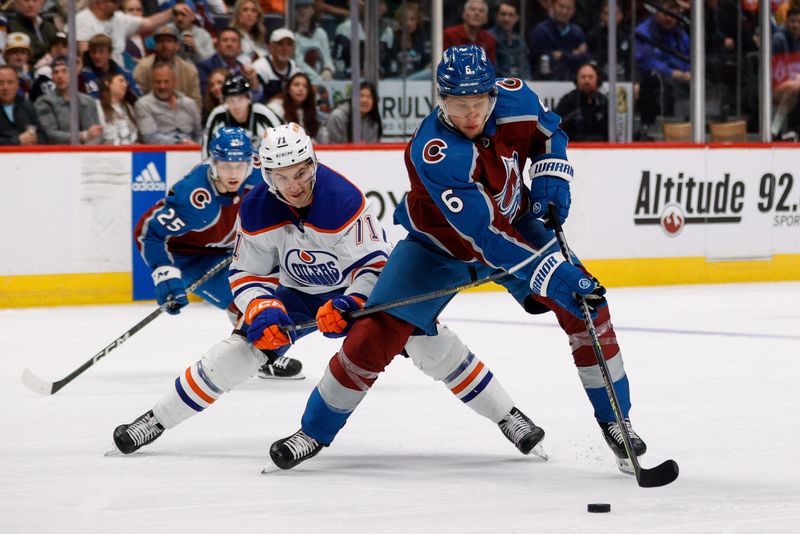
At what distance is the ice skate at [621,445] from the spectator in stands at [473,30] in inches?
206

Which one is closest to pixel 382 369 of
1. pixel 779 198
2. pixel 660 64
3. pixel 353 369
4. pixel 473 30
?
pixel 353 369

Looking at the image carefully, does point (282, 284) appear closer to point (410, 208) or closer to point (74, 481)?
point (410, 208)

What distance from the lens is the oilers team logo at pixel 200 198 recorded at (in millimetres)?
5094

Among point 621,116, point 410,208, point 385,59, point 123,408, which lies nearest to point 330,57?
point 385,59

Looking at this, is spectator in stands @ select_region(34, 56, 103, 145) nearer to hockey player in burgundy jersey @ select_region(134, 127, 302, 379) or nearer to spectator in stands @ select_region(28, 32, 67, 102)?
spectator in stands @ select_region(28, 32, 67, 102)

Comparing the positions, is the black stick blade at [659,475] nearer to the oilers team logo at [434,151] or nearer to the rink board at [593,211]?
the oilers team logo at [434,151]

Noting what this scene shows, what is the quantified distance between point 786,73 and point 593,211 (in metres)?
1.97

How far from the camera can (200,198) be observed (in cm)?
510

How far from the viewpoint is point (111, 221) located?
7379mm

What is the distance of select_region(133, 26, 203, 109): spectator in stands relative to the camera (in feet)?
24.7

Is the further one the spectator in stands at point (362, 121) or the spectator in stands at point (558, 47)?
the spectator in stands at point (558, 47)

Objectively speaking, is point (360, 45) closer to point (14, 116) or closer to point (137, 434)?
point (14, 116)

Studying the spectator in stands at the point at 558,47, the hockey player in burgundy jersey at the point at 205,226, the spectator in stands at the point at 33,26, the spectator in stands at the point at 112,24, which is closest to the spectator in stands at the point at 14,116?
the spectator in stands at the point at 33,26

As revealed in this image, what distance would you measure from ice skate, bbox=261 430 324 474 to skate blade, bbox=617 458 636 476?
2.45 ft
